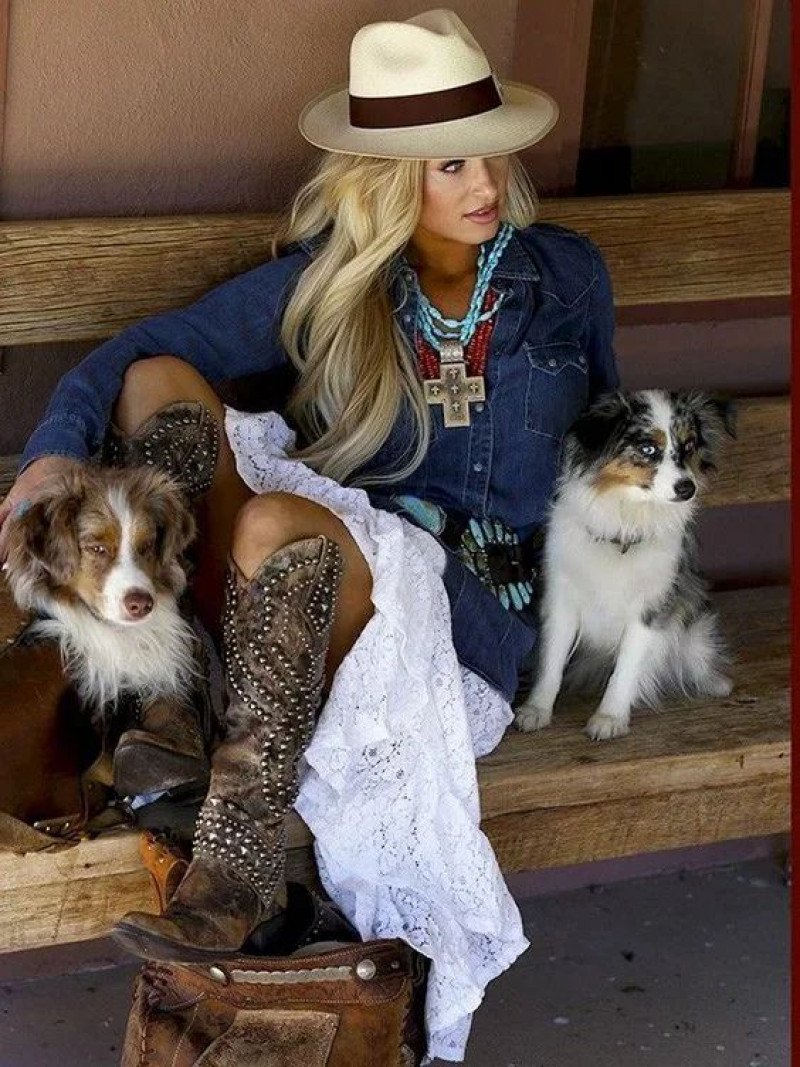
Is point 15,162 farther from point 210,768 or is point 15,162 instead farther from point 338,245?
point 210,768

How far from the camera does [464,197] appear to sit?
3.25 m

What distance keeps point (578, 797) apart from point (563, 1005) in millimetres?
672

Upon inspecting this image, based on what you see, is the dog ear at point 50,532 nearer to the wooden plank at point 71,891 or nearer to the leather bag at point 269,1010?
the wooden plank at point 71,891

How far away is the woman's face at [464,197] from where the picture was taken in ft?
10.6

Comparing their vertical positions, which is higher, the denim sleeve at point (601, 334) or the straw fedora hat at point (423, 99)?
the straw fedora hat at point (423, 99)

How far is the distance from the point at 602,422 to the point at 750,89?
115 centimetres

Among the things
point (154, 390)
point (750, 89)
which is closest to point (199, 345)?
point (154, 390)

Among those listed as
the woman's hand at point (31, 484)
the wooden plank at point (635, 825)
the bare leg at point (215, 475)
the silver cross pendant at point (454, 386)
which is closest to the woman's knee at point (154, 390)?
the bare leg at point (215, 475)

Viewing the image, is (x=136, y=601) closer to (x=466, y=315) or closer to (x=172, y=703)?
(x=172, y=703)

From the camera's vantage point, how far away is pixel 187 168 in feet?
11.7

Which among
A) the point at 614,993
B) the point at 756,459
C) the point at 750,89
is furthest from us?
the point at 750,89

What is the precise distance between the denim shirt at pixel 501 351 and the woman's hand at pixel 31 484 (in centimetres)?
32

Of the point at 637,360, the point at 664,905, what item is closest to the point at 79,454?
the point at 637,360

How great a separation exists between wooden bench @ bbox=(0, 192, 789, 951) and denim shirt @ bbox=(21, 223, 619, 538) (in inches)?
6.9
